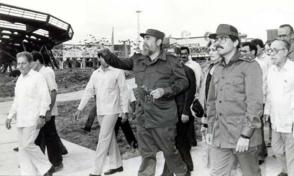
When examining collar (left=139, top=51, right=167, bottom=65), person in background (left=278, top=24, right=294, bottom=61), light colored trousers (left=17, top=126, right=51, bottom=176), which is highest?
person in background (left=278, top=24, right=294, bottom=61)

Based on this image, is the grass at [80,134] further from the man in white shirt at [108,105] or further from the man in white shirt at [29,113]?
the man in white shirt at [29,113]

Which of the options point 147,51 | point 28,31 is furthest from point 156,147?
point 28,31

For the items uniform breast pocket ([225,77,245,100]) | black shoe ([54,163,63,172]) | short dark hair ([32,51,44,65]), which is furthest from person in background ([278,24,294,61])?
black shoe ([54,163,63,172])

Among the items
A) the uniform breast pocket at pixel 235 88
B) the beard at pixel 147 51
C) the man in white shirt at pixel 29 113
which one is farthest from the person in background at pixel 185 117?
the man in white shirt at pixel 29 113

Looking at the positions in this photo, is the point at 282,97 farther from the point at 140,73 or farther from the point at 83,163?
the point at 83,163

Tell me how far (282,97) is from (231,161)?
1.42 meters

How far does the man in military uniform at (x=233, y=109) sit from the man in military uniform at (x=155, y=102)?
887mm

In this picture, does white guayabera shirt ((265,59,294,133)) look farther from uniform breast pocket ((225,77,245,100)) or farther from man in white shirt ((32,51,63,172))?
man in white shirt ((32,51,63,172))

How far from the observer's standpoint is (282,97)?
5094 millimetres

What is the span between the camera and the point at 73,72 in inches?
1156

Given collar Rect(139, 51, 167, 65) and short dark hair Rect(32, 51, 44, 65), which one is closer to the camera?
collar Rect(139, 51, 167, 65)

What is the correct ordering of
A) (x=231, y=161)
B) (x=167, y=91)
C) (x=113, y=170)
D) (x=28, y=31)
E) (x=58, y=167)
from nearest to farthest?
1. (x=231, y=161)
2. (x=167, y=91)
3. (x=113, y=170)
4. (x=58, y=167)
5. (x=28, y=31)

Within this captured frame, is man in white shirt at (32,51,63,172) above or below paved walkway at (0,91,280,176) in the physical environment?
above

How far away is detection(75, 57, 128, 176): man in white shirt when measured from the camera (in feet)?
20.3
